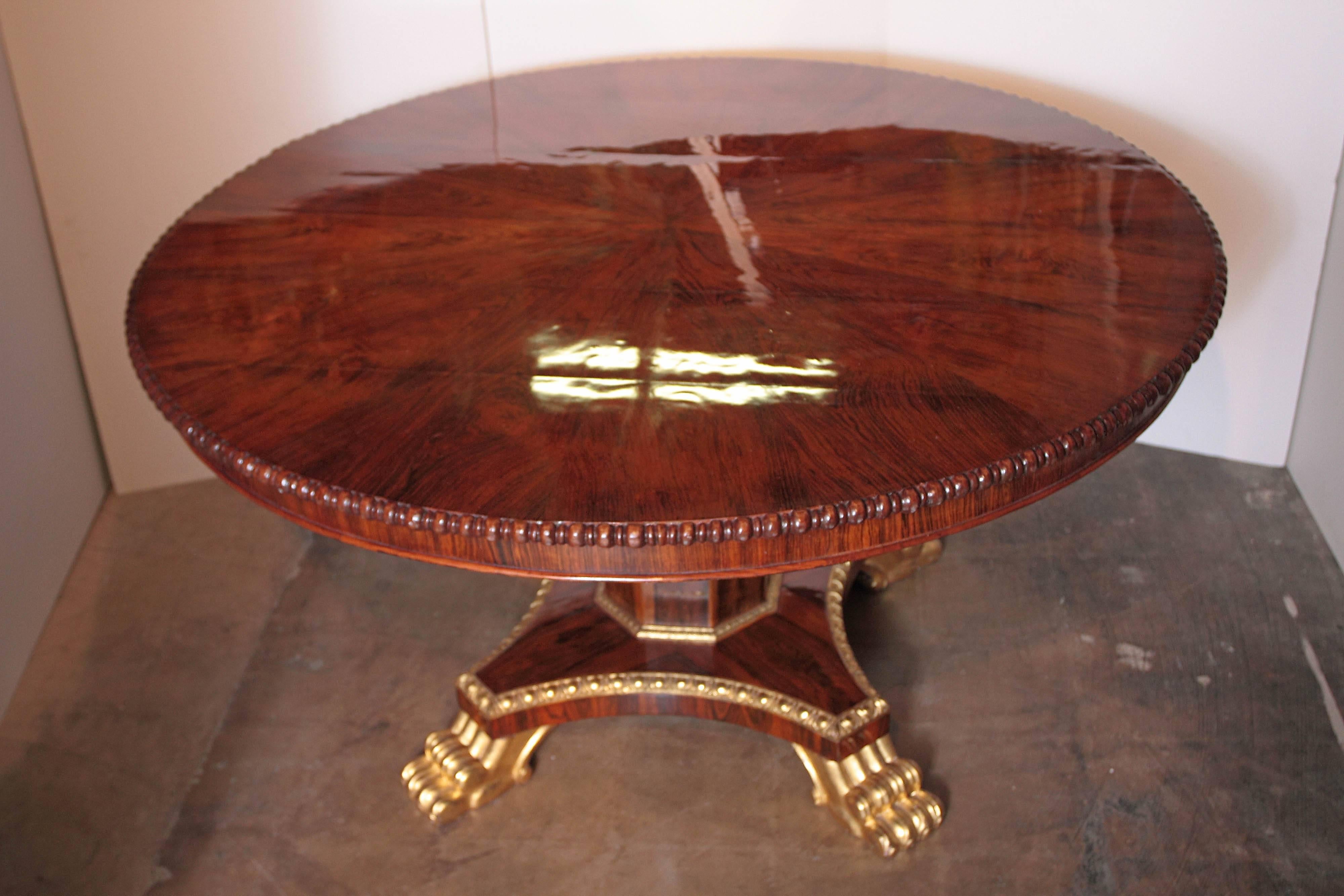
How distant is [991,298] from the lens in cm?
119

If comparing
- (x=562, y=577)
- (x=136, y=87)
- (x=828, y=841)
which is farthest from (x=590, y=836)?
(x=136, y=87)

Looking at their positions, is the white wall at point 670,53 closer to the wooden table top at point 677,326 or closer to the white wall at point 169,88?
the white wall at point 169,88

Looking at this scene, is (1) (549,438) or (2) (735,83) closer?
(1) (549,438)

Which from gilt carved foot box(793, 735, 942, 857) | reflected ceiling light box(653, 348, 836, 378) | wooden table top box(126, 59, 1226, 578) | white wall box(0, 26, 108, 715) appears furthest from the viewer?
white wall box(0, 26, 108, 715)

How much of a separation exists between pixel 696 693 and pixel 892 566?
1.54 feet

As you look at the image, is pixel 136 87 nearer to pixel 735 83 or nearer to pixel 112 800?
pixel 735 83

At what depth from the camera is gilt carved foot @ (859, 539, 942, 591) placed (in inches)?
71.7

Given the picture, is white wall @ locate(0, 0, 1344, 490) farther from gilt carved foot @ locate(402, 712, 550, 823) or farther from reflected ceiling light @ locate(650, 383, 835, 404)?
reflected ceiling light @ locate(650, 383, 835, 404)

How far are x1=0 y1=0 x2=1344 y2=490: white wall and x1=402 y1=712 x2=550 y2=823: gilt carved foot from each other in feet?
3.10

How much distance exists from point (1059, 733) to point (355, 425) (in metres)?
1.05

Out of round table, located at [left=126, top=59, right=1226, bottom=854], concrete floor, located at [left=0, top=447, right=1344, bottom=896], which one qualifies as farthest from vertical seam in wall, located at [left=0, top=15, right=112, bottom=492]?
round table, located at [left=126, top=59, right=1226, bottom=854]

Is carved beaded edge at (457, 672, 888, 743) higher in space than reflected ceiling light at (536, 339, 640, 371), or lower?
lower

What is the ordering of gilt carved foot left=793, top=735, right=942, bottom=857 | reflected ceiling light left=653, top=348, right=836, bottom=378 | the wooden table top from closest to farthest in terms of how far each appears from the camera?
the wooden table top → reflected ceiling light left=653, top=348, right=836, bottom=378 → gilt carved foot left=793, top=735, right=942, bottom=857

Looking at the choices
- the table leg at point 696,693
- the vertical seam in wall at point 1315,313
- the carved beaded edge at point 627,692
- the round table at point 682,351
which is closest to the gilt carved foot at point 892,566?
the round table at point 682,351
